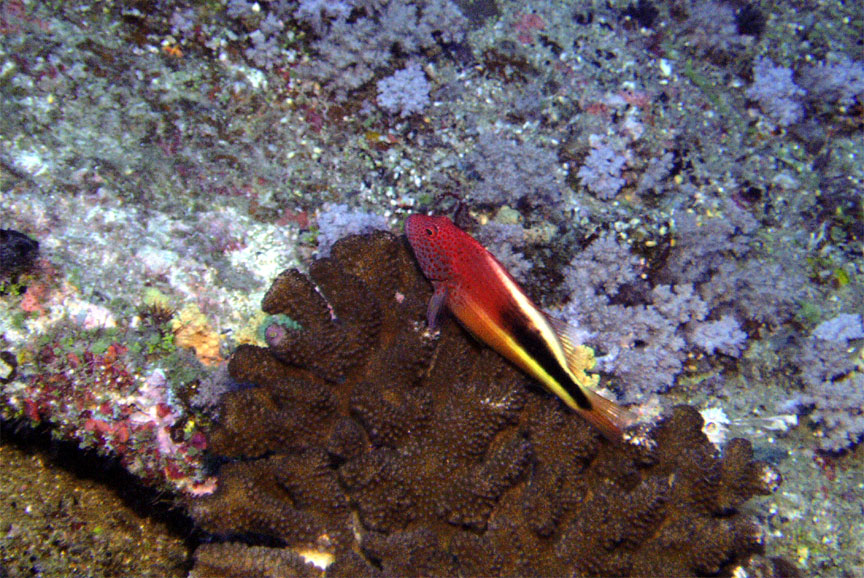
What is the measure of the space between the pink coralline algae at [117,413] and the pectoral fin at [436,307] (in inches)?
63.9

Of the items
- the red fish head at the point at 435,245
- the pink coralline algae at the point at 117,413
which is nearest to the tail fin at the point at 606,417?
the red fish head at the point at 435,245

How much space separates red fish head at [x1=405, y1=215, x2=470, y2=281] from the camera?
291 cm

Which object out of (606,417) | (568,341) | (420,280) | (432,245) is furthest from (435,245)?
(606,417)

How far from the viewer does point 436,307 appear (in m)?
2.82

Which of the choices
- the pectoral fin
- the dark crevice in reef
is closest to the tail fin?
the pectoral fin

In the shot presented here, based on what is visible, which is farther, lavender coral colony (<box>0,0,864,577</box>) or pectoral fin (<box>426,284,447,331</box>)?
pectoral fin (<box>426,284,447,331</box>)

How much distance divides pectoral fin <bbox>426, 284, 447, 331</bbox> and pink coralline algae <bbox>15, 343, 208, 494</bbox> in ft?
5.33

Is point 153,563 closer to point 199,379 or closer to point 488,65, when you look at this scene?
point 199,379

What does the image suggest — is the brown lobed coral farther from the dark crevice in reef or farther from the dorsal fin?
the dark crevice in reef

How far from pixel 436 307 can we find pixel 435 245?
38 cm

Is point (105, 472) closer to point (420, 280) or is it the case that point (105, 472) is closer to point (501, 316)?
point (420, 280)

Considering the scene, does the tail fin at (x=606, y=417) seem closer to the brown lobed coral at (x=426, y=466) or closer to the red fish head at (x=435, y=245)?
the brown lobed coral at (x=426, y=466)

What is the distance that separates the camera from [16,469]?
3209 mm

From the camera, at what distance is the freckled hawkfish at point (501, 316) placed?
8.80 ft
